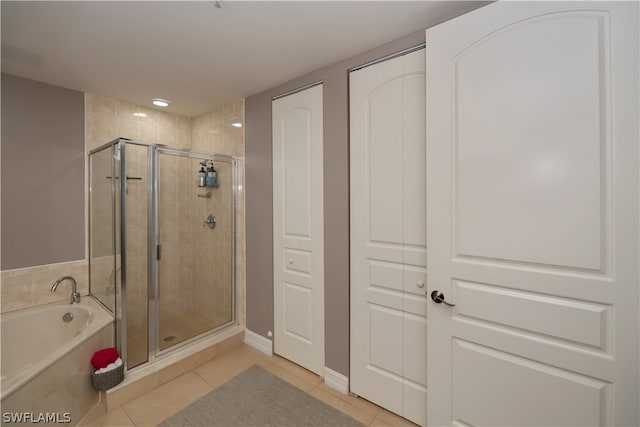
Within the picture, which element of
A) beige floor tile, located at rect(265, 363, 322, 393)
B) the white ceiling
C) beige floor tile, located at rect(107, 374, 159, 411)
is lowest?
beige floor tile, located at rect(265, 363, 322, 393)

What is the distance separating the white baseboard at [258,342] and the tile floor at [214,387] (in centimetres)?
5

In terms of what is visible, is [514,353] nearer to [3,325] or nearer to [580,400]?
[580,400]

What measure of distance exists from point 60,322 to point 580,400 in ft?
11.2

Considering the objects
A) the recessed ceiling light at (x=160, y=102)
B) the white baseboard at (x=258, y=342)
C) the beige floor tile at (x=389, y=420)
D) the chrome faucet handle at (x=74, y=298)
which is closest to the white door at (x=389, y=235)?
the beige floor tile at (x=389, y=420)

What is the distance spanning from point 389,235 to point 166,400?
1.95m

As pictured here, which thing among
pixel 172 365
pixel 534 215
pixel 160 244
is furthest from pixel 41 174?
pixel 534 215

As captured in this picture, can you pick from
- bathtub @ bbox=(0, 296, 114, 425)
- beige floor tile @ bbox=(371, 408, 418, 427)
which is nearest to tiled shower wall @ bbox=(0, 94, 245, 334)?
bathtub @ bbox=(0, 296, 114, 425)

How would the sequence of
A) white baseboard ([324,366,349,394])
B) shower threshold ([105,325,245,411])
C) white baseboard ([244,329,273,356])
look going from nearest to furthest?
1. shower threshold ([105,325,245,411])
2. white baseboard ([324,366,349,394])
3. white baseboard ([244,329,273,356])

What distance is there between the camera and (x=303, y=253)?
2256 mm

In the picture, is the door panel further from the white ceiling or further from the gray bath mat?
the white ceiling

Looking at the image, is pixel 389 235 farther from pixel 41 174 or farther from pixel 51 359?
pixel 41 174

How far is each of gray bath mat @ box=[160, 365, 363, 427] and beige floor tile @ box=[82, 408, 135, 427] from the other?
0.24 m
